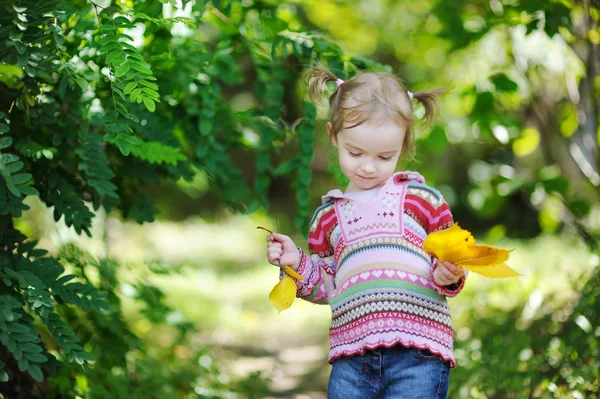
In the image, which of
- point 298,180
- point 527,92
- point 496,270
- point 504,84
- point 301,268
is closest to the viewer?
point 496,270

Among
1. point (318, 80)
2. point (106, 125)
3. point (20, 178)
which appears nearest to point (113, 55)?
point (106, 125)

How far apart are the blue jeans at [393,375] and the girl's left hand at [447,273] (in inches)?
8.5

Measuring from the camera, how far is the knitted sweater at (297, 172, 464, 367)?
6.31 ft

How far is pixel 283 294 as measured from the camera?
1.93m

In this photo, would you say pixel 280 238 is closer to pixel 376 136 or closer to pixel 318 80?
pixel 376 136

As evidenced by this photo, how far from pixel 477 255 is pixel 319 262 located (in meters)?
0.55

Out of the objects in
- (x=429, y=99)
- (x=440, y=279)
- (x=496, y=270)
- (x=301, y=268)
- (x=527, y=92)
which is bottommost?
(x=527, y=92)

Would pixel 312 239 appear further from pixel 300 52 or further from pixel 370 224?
pixel 300 52

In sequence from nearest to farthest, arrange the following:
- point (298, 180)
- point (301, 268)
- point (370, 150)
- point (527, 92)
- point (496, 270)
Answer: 1. point (496, 270)
2. point (370, 150)
3. point (301, 268)
4. point (298, 180)
5. point (527, 92)

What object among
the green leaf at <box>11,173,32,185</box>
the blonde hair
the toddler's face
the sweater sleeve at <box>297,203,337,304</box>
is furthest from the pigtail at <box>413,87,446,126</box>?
the green leaf at <box>11,173,32,185</box>

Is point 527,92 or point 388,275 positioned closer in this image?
point 388,275

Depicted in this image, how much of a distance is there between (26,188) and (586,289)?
233 centimetres

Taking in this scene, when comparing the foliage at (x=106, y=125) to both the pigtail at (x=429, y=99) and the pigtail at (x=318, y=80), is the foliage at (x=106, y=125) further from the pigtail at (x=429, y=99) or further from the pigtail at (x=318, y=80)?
the pigtail at (x=429, y=99)

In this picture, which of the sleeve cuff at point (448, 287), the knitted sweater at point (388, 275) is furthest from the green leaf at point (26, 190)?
the sleeve cuff at point (448, 287)
